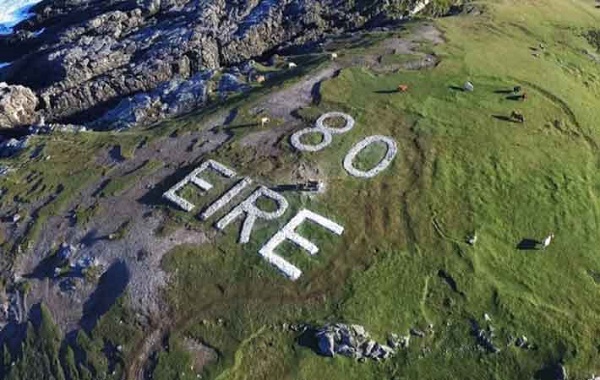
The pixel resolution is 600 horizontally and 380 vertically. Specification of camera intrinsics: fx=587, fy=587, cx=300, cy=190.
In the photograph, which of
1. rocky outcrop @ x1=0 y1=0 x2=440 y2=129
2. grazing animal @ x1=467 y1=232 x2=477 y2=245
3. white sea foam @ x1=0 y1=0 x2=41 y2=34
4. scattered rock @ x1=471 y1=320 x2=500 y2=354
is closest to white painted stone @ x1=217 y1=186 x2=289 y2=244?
grazing animal @ x1=467 y1=232 x2=477 y2=245

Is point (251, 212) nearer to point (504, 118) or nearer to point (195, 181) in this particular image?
point (195, 181)

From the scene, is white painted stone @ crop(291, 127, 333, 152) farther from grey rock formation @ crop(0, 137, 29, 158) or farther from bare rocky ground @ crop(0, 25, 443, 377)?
grey rock formation @ crop(0, 137, 29, 158)

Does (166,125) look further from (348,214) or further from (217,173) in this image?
(348,214)

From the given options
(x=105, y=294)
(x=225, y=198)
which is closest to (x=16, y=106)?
(x=225, y=198)

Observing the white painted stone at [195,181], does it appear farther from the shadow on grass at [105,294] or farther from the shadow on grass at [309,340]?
the shadow on grass at [309,340]

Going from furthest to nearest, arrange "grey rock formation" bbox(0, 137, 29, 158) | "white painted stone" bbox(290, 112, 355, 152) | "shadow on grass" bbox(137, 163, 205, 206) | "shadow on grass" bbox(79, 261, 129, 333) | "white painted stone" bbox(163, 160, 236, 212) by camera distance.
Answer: "grey rock formation" bbox(0, 137, 29, 158) → "white painted stone" bbox(290, 112, 355, 152) → "shadow on grass" bbox(137, 163, 205, 206) → "white painted stone" bbox(163, 160, 236, 212) → "shadow on grass" bbox(79, 261, 129, 333)

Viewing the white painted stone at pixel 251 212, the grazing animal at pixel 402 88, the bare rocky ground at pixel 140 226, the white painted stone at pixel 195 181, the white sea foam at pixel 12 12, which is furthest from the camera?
the white sea foam at pixel 12 12

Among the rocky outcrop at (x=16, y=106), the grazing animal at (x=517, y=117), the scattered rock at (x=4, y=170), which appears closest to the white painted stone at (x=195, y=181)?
the scattered rock at (x=4, y=170)
